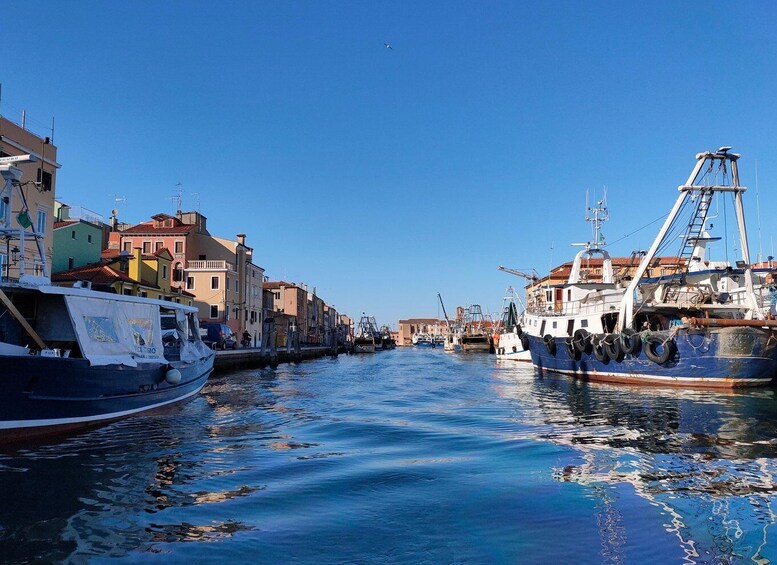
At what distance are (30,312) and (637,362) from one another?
2534 cm

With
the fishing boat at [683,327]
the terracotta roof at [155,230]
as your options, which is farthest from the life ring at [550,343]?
the terracotta roof at [155,230]

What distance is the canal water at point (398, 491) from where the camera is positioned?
6.87 meters

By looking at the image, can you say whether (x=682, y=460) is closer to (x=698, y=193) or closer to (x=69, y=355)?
(x=69, y=355)

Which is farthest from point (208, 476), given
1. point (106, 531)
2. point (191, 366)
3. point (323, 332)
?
point (323, 332)

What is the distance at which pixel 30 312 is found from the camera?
14.6 metres

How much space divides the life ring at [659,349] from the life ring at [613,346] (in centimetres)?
173

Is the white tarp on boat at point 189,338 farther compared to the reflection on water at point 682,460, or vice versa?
the white tarp on boat at point 189,338

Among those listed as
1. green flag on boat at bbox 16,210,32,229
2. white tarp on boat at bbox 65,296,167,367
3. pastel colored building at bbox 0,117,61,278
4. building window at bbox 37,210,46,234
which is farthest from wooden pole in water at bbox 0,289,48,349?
building window at bbox 37,210,46,234

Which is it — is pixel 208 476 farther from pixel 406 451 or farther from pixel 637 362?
pixel 637 362

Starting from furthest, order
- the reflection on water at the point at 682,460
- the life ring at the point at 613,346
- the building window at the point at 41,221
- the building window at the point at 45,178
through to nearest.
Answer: the building window at the point at 45,178 → the building window at the point at 41,221 → the life ring at the point at 613,346 → the reflection on water at the point at 682,460

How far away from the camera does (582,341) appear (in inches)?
1303

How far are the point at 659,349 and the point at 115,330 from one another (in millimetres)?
23175

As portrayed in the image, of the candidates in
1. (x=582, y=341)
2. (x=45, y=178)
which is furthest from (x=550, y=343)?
(x=45, y=178)

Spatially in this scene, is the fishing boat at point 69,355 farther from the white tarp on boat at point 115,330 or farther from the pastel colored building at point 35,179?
the pastel colored building at point 35,179
